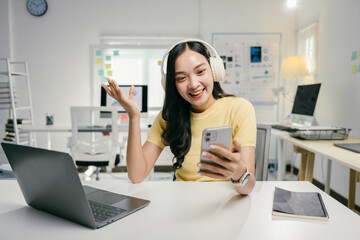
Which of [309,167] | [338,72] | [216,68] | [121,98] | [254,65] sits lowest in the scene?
[309,167]

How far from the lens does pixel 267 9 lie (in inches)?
155

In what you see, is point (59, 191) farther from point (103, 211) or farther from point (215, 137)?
point (215, 137)

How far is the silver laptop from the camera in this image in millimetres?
619

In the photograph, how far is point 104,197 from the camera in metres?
0.84

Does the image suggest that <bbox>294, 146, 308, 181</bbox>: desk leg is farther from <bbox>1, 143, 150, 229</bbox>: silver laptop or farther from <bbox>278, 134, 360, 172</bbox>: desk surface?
<bbox>1, 143, 150, 229</bbox>: silver laptop

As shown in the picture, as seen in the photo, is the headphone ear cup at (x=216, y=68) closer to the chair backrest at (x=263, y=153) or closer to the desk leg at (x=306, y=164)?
the chair backrest at (x=263, y=153)

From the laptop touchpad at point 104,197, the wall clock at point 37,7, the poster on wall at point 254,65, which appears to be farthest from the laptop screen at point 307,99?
the wall clock at point 37,7

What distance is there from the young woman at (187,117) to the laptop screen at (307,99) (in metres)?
1.51

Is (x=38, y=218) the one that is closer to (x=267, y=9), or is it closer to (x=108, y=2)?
(x=108, y=2)

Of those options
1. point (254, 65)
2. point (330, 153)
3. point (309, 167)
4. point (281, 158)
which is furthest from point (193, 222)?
point (254, 65)

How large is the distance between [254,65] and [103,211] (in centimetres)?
368

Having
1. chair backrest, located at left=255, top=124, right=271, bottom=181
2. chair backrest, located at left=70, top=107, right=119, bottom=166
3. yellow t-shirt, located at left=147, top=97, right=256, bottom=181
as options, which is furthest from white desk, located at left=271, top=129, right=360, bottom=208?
chair backrest, located at left=70, top=107, right=119, bottom=166

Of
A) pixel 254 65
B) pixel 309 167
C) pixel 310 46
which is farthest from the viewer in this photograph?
pixel 254 65

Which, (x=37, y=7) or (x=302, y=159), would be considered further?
(x=37, y=7)
